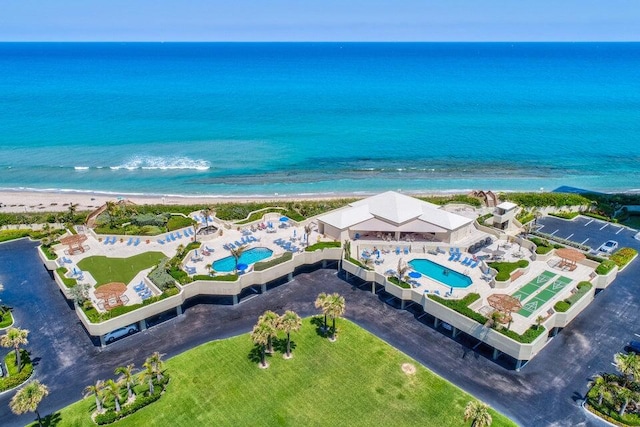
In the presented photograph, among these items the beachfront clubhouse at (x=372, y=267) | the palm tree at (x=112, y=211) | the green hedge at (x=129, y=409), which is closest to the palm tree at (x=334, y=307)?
the beachfront clubhouse at (x=372, y=267)

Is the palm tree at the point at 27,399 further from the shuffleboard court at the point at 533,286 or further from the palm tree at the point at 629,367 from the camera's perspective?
the palm tree at the point at 629,367

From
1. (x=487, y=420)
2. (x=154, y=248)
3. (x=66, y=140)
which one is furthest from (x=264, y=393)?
(x=66, y=140)

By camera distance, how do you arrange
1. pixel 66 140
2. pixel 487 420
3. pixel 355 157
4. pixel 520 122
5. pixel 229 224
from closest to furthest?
pixel 487 420 < pixel 229 224 < pixel 355 157 < pixel 66 140 < pixel 520 122

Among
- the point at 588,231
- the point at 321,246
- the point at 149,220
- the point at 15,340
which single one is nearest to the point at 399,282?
the point at 321,246

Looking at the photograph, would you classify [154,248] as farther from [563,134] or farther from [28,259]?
[563,134]

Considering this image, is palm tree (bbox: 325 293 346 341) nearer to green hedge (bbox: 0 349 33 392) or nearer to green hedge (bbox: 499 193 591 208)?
green hedge (bbox: 0 349 33 392)

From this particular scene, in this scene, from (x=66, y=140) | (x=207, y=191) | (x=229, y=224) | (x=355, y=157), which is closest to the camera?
(x=229, y=224)

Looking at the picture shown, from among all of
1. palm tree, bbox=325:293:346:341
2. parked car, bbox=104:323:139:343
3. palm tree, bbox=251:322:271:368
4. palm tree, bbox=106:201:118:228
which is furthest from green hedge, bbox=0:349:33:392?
palm tree, bbox=325:293:346:341
